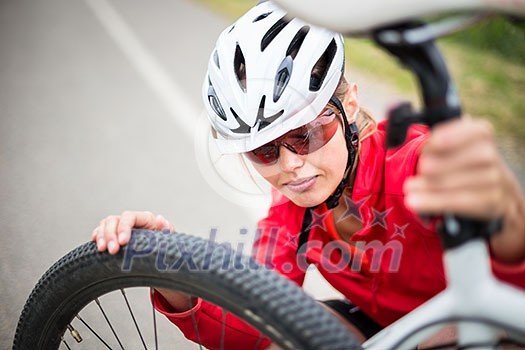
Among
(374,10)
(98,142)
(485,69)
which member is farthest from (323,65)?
(485,69)

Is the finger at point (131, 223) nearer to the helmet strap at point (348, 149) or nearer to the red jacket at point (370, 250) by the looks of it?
the red jacket at point (370, 250)

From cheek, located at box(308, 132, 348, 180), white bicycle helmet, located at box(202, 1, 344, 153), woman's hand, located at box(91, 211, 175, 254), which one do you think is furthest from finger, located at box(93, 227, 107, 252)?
cheek, located at box(308, 132, 348, 180)

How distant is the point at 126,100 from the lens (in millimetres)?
5930

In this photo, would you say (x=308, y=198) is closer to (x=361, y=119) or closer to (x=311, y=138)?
(x=311, y=138)

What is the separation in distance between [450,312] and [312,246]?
96 centimetres

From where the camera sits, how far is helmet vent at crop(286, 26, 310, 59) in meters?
1.88

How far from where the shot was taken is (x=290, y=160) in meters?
1.79

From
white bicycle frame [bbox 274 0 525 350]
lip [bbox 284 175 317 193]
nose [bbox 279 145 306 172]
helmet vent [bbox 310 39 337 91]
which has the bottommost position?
white bicycle frame [bbox 274 0 525 350]

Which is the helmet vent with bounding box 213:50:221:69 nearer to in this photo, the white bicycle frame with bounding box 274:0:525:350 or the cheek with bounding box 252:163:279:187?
the cheek with bounding box 252:163:279:187

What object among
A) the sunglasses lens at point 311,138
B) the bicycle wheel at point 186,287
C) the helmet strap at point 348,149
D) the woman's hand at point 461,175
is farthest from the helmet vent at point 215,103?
the woman's hand at point 461,175

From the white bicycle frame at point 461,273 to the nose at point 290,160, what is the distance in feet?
2.34

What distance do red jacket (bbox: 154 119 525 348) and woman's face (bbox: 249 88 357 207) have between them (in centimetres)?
9

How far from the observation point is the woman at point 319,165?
5.69ft

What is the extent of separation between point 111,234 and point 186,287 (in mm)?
237
